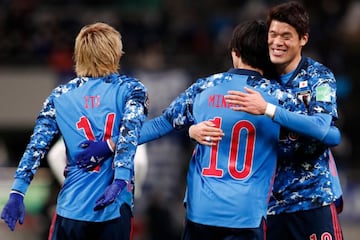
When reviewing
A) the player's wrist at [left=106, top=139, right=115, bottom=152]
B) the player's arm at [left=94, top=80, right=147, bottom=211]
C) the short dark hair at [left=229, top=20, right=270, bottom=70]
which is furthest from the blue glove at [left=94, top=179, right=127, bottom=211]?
the short dark hair at [left=229, top=20, right=270, bottom=70]

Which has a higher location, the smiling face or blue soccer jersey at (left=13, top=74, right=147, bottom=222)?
the smiling face

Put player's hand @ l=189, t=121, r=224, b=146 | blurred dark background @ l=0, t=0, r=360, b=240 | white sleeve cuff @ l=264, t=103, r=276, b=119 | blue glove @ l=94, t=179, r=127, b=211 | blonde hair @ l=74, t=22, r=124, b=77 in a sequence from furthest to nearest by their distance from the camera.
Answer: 1. blurred dark background @ l=0, t=0, r=360, b=240
2. blonde hair @ l=74, t=22, r=124, b=77
3. player's hand @ l=189, t=121, r=224, b=146
4. white sleeve cuff @ l=264, t=103, r=276, b=119
5. blue glove @ l=94, t=179, r=127, b=211

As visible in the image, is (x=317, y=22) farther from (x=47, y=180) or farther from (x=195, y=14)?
(x=47, y=180)

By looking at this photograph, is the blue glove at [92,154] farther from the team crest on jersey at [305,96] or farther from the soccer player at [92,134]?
the team crest on jersey at [305,96]

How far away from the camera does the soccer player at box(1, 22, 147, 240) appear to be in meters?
6.14

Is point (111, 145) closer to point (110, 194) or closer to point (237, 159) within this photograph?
point (110, 194)

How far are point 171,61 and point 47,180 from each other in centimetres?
410

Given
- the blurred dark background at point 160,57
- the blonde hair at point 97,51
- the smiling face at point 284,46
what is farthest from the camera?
the blurred dark background at point 160,57

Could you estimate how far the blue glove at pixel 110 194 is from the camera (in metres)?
5.92

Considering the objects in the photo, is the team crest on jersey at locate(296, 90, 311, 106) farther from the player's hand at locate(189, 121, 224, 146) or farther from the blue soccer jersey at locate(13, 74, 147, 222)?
the blue soccer jersey at locate(13, 74, 147, 222)

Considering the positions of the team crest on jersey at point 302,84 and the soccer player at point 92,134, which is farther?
the team crest on jersey at point 302,84

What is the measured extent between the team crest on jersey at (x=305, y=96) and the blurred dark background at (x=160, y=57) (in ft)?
24.8

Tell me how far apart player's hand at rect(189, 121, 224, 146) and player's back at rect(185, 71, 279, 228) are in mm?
33

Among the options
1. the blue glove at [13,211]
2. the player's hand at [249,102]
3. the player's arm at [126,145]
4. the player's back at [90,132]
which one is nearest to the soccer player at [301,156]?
the player's hand at [249,102]
